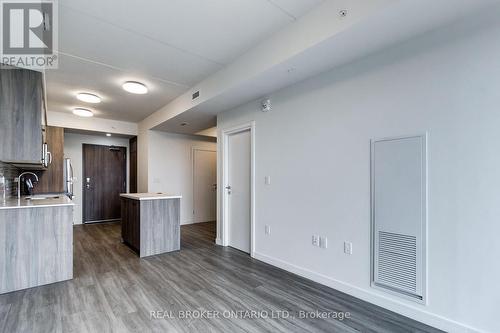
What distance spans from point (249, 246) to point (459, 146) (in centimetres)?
305

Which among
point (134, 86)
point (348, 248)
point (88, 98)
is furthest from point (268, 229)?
point (88, 98)

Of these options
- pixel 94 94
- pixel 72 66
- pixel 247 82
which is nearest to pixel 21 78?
pixel 72 66

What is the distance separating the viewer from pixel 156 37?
2648mm

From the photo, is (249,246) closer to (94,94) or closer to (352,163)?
(352,163)

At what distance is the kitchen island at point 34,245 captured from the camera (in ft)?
8.68

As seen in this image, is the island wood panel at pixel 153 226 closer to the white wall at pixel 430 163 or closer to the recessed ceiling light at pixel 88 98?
the white wall at pixel 430 163

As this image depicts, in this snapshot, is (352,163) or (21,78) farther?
(21,78)

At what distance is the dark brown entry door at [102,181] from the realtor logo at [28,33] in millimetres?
4115

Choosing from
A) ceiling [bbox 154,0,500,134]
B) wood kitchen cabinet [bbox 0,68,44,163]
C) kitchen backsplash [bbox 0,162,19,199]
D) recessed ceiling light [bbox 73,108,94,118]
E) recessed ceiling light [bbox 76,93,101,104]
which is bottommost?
kitchen backsplash [bbox 0,162,19,199]

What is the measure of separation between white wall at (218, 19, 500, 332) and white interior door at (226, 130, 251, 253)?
77cm

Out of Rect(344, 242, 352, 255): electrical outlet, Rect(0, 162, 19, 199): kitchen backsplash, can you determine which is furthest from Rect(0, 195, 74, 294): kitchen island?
Rect(344, 242, 352, 255): electrical outlet

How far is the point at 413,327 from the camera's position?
198 cm

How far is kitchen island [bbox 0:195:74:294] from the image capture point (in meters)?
2.65

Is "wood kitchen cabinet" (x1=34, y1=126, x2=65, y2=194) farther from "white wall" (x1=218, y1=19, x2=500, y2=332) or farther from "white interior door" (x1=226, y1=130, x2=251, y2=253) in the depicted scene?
"white wall" (x1=218, y1=19, x2=500, y2=332)
